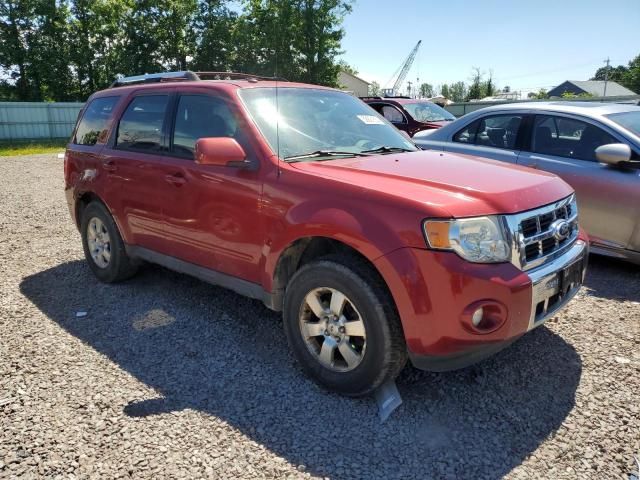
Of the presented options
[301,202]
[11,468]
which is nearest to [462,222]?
[301,202]

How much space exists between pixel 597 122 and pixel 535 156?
0.64 metres

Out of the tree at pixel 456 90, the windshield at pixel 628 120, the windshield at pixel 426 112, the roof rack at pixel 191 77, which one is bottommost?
the windshield at pixel 628 120

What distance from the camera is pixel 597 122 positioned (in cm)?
498

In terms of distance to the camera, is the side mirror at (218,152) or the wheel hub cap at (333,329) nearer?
the wheel hub cap at (333,329)

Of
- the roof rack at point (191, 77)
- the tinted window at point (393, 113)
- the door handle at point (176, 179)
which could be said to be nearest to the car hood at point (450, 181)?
the door handle at point (176, 179)

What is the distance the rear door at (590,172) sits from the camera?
4.62 meters

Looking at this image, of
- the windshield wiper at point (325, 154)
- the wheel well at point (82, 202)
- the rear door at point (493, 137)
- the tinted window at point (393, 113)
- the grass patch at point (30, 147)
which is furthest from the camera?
the grass patch at point (30, 147)

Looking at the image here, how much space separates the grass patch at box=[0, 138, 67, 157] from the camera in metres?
20.3

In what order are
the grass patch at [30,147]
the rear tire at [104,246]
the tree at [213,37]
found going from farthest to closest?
the tree at [213,37]
the grass patch at [30,147]
the rear tire at [104,246]

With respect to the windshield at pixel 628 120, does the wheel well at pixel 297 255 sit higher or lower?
lower

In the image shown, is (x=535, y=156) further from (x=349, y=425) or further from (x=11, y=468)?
(x=11, y=468)

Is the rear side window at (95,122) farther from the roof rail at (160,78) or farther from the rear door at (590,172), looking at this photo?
the rear door at (590,172)

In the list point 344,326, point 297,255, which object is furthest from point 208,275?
point 344,326

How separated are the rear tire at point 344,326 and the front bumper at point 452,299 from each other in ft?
0.39
